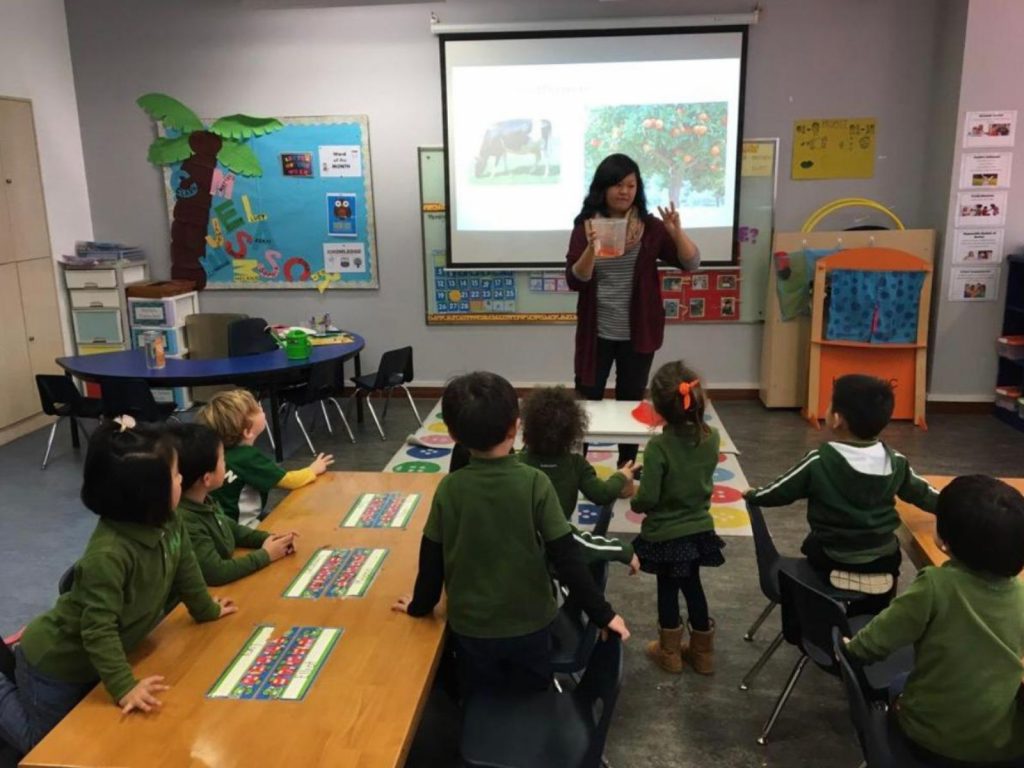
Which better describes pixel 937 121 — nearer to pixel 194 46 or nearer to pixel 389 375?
pixel 389 375

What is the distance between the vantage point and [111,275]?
573 cm

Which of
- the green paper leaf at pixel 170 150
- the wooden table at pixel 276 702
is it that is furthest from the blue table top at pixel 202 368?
the wooden table at pixel 276 702

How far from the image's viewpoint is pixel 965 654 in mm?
1479

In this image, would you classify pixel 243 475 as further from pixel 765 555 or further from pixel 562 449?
pixel 765 555

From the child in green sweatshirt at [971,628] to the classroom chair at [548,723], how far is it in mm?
532

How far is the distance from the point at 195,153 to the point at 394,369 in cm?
232

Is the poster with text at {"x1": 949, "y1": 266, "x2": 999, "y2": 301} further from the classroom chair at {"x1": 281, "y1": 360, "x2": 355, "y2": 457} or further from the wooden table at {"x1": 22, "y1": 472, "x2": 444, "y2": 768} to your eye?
the wooden table at {"x1": 22, "y1": 472, "x2": 444, "y2": 768}

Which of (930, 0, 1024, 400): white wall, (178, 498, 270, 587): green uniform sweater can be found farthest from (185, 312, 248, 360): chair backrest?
(930, 0, 1024, 400): white wall

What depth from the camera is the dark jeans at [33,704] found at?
163 cm

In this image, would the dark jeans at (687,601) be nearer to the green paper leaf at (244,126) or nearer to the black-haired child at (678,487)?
the black-haired child at (678,487)

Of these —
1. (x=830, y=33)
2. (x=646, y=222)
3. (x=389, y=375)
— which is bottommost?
(x=389, y=375)

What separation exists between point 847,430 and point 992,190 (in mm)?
3840

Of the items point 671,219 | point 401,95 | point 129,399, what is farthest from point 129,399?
point 671,219

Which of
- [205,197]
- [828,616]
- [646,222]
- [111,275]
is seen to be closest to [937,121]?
[646,222]
